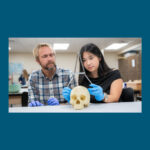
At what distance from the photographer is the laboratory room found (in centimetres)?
71

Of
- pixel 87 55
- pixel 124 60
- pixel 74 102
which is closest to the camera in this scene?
pixel 74 102

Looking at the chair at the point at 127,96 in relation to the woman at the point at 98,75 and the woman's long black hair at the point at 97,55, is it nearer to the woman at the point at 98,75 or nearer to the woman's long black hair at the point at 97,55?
the woman at the point at 98,75

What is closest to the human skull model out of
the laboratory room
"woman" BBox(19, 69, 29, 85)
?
the laboratory room

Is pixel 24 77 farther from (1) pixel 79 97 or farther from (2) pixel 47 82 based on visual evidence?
(1) pixel 79 97

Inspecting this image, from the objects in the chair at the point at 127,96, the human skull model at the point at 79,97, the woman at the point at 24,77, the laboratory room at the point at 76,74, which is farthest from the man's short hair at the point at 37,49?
the chair at the point at 127,96

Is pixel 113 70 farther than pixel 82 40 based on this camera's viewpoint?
Yes

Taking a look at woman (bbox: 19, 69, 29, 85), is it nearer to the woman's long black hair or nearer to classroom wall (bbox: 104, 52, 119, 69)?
the woman's long black hair

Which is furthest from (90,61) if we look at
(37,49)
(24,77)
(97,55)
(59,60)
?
(24,77)

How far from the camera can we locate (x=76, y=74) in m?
0.76

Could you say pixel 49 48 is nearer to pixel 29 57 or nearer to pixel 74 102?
pixel 29 57

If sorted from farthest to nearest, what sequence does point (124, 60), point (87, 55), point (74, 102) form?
point (124, 60) → point (87, 55) → point (74, 102)

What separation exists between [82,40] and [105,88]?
298 millimetres

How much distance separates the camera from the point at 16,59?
825 millimetres

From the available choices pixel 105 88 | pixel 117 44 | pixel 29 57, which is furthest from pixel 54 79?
pixel 117 44
